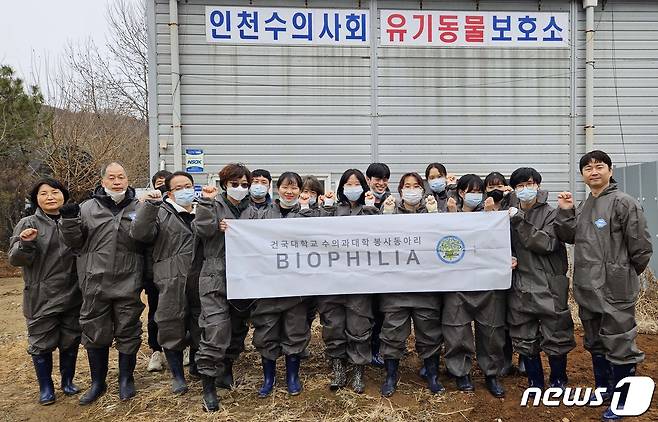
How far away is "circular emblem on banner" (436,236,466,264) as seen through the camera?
3961 mm

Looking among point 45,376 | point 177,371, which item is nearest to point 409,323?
point 177,371

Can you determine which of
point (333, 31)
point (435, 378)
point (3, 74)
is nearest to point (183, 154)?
point (333, 31)

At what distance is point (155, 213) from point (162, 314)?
0.79 m

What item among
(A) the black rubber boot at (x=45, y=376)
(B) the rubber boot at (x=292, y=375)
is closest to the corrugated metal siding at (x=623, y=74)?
(B) the rubber boot at (x=292, y=375)

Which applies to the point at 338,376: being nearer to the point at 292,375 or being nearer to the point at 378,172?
the point at 292,375

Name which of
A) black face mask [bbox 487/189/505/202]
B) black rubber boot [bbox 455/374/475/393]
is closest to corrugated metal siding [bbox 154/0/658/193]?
black face mask [bbox 487/189/505/202]

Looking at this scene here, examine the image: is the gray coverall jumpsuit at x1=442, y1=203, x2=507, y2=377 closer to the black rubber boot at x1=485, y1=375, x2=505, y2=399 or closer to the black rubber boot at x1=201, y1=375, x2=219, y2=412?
the black rubber boot at x1=485, y1=375, x2=505, y2=399

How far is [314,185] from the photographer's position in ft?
16.6

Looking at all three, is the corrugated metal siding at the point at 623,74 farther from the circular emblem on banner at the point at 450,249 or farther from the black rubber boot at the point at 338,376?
the black rubber boot at the point at 338,376

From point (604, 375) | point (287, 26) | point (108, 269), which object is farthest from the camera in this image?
point (287, 26)

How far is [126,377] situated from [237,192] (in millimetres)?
1803

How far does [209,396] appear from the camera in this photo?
148 inches

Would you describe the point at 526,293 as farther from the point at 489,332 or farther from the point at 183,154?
the point at 183,154

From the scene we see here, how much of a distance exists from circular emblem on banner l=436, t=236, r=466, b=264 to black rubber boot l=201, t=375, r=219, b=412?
207 cm
